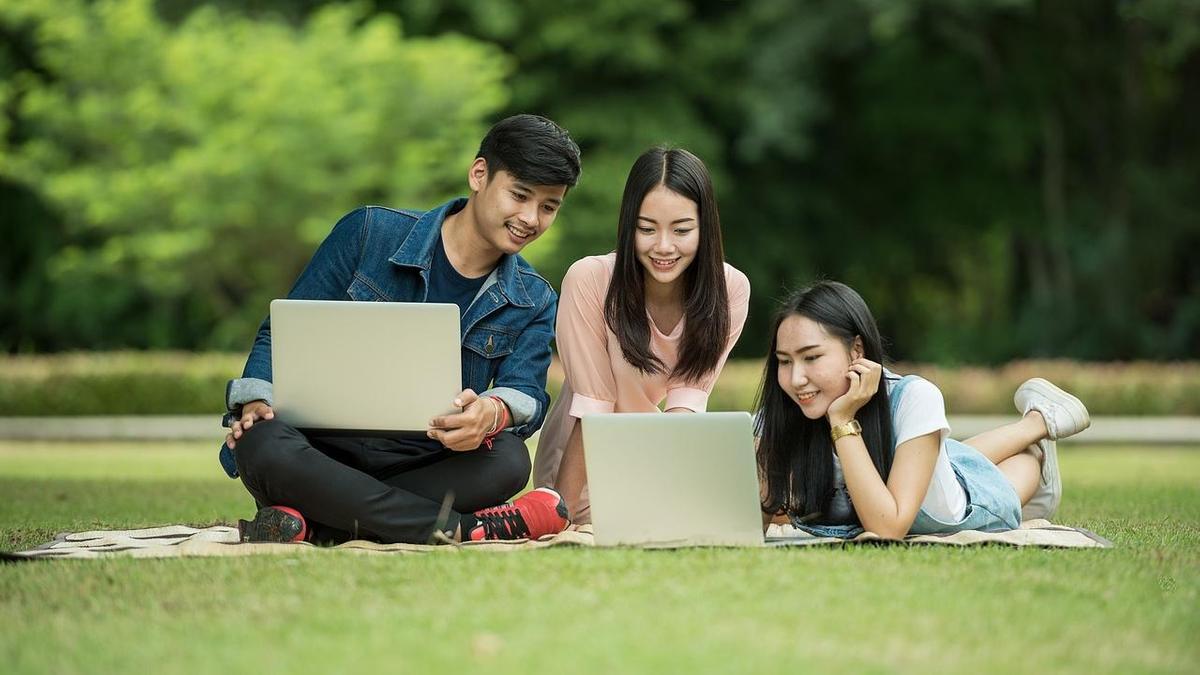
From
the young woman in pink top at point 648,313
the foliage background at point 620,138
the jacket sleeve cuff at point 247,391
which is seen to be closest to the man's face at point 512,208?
the young woman in pink top at point 648,313

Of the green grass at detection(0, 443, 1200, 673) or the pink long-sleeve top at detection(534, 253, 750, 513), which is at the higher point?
the pink long-sleeve top at detection(534, 253, 750, 513)

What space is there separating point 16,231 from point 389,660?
22448mm

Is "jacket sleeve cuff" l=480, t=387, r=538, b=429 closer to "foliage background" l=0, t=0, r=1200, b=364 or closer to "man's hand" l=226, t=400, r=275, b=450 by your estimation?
"man's hand" l=226, t=400, r=275, b=450

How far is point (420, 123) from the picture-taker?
20.1m

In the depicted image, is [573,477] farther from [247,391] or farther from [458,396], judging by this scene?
[247,391]

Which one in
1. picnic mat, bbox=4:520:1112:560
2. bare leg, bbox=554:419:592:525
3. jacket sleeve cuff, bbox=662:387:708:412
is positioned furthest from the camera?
bare leg, bbox=554:419:592:525

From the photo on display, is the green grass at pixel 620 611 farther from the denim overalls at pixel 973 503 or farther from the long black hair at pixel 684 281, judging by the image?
the long black hair at pixel 684 281

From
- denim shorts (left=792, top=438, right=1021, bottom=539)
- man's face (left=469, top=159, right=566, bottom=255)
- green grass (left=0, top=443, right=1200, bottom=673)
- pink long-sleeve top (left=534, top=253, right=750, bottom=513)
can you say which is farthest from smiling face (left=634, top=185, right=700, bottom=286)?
green grass (left=0, top=443, right=1200, bottom=673)

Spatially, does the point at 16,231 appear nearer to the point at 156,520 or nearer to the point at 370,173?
the point at 370,173

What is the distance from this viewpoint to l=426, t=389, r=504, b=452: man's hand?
4.67 metres

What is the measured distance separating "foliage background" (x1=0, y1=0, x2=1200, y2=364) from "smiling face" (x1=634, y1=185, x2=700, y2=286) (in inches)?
559

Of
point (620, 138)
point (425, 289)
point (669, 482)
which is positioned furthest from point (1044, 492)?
point (620, 138)

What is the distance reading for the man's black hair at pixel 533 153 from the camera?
16.5 ft

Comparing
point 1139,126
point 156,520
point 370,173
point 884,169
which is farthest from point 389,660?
point 884,169
